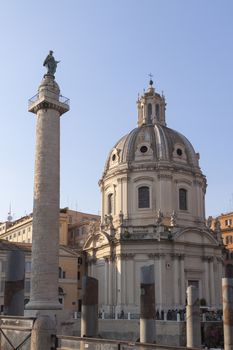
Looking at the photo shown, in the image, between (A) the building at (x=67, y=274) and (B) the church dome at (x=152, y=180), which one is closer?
(B) the church dome at (x=152, y=180)

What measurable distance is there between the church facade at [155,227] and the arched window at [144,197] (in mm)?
98

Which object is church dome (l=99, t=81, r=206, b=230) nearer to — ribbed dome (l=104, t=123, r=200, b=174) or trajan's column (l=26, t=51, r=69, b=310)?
ribbed dome (l=104, t=123, r=200, b=174)

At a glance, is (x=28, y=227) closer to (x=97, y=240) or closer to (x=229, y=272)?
(x=97, y=240)

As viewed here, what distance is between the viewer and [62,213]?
63.9 meters

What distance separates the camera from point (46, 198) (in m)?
28.4

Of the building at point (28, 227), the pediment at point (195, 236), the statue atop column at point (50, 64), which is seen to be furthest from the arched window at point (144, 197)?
the statue atop column at point (50, 64)

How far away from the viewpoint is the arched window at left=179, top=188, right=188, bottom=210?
50938 mm

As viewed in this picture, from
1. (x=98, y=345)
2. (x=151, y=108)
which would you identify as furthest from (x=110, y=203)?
(x=98, y=345)

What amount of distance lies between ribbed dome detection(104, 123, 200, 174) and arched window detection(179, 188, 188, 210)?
2.37 metres

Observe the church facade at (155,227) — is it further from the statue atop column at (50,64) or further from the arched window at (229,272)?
the statue atop column at (50,64)

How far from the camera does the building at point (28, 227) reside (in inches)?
2505

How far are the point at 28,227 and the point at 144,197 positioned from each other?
20.1 m

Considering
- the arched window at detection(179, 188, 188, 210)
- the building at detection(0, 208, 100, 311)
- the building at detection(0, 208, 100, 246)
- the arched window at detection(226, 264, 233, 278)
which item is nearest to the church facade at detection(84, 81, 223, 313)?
the arched window at detection(179, 188, 188, 210)

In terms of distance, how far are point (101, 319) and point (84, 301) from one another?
53.9 ft
